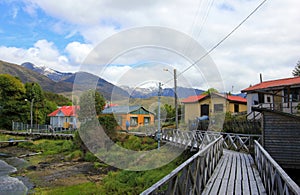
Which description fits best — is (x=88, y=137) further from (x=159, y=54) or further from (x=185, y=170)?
(x=185, y=170)

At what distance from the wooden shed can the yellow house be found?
655 inches

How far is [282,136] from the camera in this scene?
9.87 metres

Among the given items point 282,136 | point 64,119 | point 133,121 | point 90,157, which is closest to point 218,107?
point 133,121

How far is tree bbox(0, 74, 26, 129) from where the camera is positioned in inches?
1508

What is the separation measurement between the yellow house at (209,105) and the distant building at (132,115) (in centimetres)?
472

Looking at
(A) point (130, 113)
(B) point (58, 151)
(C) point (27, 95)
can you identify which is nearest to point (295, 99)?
(A) point (130, 113)

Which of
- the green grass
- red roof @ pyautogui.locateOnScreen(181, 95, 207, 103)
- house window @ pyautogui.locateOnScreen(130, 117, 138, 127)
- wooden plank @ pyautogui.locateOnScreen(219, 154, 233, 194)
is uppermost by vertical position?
red roof @ pyautogui.locateOnScreen(181, 95, 207, 103)

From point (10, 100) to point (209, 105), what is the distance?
28836mm

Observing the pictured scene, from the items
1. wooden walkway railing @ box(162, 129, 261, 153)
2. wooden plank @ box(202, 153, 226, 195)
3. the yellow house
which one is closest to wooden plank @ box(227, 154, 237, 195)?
wooden plank @ box(202, 153, 226, 195)

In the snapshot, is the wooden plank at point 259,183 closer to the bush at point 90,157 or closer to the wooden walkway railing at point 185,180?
the wooden walkway railing at point 185,180

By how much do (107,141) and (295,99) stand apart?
13961 mm

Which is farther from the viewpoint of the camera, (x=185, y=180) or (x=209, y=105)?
(x=209, y=105)

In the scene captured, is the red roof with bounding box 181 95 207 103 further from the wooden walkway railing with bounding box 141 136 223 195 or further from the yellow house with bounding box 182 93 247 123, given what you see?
the wooden walkway railing with bounding box 141 136 223 195

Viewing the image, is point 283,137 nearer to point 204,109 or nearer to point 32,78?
point 204,109
